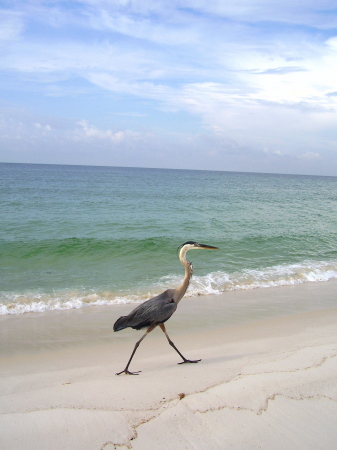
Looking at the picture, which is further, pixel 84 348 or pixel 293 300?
pixel 293 300

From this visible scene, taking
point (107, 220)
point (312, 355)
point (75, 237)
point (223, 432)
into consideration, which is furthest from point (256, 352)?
point (107, 220)

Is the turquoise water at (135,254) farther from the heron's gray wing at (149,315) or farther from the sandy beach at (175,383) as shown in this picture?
the heron's gray wing at (149,315)

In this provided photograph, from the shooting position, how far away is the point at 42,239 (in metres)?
15.1

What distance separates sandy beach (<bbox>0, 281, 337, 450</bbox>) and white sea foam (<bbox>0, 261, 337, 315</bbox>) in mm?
528

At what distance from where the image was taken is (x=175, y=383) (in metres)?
4.67

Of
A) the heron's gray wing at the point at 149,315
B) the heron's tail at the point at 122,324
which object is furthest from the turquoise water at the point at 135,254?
the heron's gray wing at the point at 149,315

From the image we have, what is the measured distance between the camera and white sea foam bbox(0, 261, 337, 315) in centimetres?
855

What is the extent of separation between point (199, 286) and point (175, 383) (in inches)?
217

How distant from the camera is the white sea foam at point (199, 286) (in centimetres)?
855

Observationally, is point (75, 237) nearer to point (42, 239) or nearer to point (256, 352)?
point (42, 239)

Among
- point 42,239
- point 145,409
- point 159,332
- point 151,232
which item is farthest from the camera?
point 151,232

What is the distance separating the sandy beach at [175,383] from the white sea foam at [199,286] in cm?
53

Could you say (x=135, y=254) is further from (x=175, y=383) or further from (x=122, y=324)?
(x=175, y=383)

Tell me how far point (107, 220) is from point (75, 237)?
16.2 ft
